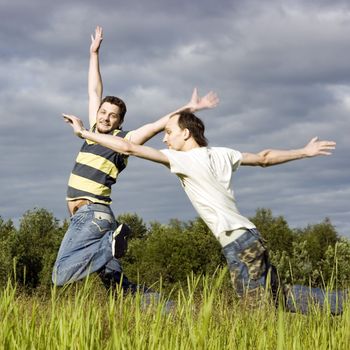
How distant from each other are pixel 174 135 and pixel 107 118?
1306 mm

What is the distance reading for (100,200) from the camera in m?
6.65

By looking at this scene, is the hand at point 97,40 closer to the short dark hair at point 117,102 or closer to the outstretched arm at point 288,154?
the short dark hair at point 117,102

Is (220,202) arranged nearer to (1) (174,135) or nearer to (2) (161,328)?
(1) (174,135)

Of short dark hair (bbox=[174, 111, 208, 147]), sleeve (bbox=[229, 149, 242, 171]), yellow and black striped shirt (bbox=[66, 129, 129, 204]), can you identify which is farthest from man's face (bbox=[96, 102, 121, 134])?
sleeve (bbox=[229, 149, 242, 171])

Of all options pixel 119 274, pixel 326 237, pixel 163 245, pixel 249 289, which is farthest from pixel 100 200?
pixel 326 237

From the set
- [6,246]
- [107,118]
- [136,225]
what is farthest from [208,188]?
[136,225]

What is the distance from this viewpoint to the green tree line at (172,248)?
34219 mm

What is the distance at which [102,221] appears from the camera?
6.62 m

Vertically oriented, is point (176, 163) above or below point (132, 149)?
below

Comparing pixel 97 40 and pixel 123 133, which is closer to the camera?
pixel 123 133

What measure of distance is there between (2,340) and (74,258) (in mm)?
2527

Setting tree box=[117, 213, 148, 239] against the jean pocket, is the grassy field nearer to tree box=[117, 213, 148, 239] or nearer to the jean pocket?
the jean pocket

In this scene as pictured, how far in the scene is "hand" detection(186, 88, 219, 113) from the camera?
6227 millimetres

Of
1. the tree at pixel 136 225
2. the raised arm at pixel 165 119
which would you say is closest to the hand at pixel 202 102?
the raised arm at pixel 165 119
